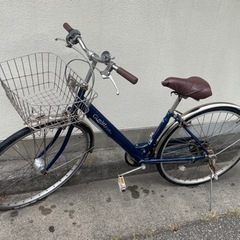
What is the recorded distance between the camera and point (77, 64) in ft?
8.29

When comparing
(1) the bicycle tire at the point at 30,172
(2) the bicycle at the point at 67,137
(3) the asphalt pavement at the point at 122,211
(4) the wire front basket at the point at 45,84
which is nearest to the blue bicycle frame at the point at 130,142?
(2) the bicycle at the point at 67,137

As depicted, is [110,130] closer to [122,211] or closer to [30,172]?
[122,211]

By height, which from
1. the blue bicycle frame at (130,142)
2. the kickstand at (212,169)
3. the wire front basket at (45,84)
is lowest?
the kickstand at (212,169)

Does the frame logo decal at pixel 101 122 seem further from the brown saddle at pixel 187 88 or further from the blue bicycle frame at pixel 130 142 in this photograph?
the brown saddle at pixel 187 88

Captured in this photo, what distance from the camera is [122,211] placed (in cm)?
264

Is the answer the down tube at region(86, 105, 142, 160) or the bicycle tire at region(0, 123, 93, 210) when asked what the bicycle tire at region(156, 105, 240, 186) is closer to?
the down tube at region(86, 105, 142, 160)

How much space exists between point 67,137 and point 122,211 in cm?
92

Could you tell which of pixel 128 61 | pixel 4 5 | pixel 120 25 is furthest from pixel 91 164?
pixel 4 5

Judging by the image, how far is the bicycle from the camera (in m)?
2.11

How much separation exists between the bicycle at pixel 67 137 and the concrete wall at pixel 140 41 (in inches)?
7.9

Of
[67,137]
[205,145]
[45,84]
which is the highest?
[45,84]

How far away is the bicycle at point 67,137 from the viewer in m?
2.11

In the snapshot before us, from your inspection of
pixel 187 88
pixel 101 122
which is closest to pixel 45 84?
pixel 101 122

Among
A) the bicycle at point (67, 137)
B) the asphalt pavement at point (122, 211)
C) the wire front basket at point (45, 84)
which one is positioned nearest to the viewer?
the wire front basket at point (45, 84)
